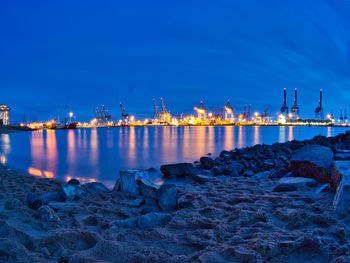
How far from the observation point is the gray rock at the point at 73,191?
13.8 feet

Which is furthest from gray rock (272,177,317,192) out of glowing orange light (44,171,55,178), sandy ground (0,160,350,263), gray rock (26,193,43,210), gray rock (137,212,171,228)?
glowing orange light (44,171,55,178)

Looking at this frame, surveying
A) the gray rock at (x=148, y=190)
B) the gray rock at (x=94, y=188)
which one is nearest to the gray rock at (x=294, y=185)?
the gray rock at (x=148, y=190)

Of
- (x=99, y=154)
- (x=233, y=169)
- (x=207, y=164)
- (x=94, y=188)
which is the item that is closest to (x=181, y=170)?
(x=233, y=169)

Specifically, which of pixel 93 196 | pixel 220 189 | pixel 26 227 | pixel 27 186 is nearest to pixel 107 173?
pixel 27 186

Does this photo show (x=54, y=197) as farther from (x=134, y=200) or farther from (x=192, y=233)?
(x=192, y=233)

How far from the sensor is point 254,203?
3.74 meters

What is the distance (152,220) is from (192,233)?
57 cm

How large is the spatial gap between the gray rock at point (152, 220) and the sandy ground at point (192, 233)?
0.08 meters

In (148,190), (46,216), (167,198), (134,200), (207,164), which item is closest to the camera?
(46,216)

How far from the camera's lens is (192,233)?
266 cm

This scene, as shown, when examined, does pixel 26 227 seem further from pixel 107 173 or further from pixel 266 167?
pixel 266 167

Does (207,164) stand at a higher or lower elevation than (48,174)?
higher

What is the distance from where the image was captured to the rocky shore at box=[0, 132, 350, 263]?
213 centimetres

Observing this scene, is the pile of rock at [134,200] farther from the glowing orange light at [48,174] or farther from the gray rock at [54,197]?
the glowing orange light at [48,174]
